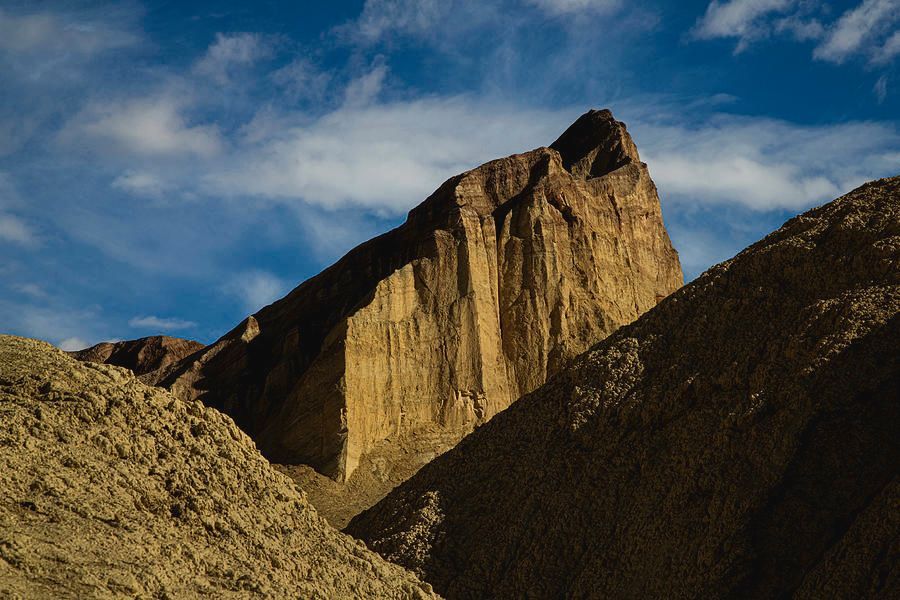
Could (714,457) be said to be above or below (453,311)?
below

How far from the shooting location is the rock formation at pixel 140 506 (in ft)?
50.2

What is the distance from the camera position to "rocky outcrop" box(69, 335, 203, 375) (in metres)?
62.9

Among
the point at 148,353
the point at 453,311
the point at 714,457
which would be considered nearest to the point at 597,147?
the point at 453,311

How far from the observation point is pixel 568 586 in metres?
23.1

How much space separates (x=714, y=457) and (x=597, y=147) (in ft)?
113

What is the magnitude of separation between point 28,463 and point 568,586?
32.6 ft

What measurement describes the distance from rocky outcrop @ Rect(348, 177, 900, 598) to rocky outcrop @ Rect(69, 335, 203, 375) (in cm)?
3628

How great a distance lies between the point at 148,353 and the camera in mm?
64500

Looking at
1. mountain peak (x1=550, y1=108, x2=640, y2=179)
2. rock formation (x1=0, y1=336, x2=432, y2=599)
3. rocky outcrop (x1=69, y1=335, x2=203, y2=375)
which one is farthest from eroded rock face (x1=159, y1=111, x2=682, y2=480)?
rock formation (x1=0, y1=336, x2=432, y2=599)

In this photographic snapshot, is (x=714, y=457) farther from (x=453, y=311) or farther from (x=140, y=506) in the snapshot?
Answer: (x=453, y=311)

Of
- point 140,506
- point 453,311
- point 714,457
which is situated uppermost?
point 453,311

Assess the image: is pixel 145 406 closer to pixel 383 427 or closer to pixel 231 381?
pixel 383 427

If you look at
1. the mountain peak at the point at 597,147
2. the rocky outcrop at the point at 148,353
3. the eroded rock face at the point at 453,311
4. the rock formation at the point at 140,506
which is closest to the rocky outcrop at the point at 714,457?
the rock formation at the point at 140,506

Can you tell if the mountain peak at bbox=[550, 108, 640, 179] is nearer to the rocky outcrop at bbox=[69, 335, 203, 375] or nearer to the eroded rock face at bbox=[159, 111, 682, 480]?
the eroded rock face at bbox=[159, 111, 682, 480]
